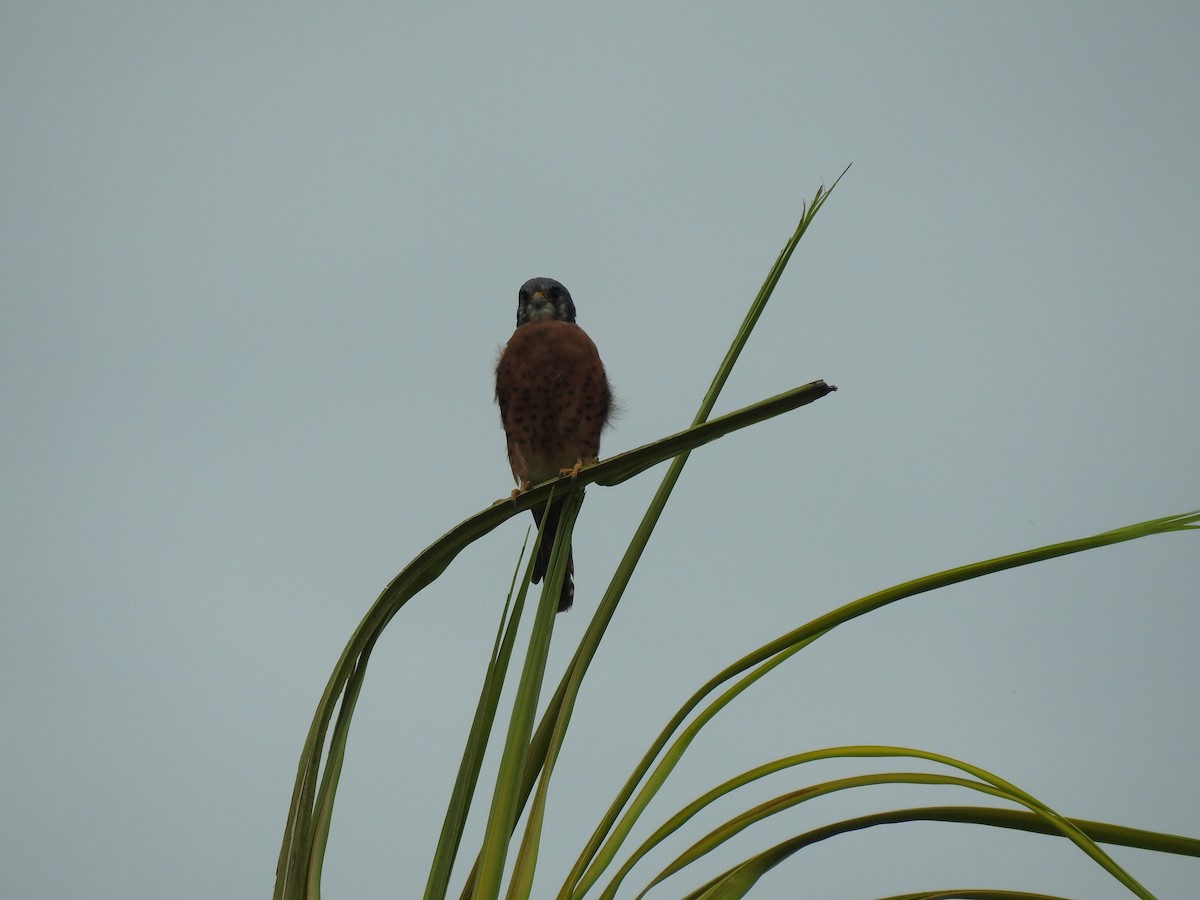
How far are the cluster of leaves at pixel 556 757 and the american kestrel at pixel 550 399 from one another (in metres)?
2.17

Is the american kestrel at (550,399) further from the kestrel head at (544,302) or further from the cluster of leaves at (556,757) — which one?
the cluster of leaves at (556,757)

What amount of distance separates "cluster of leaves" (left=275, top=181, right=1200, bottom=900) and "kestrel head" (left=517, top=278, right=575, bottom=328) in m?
2.61

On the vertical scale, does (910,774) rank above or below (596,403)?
below

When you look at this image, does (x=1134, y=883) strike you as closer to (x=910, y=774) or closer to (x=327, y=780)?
(x=910, y=774)

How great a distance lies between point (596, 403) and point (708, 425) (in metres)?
2.48

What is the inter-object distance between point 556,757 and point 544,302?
2800 millimetres

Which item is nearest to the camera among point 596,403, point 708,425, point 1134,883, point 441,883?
point 1134,883

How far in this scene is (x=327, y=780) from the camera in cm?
141

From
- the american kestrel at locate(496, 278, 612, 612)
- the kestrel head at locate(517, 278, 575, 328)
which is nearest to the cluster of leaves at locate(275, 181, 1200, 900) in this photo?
the american kestrel at locate(496, 278, 612, 612)

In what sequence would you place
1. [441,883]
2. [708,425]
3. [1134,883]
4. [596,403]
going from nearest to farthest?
[1134,883]
[708,425]
[441,883]
[596,403]

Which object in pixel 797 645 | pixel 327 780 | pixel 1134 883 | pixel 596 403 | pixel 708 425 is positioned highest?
pixel 596 403

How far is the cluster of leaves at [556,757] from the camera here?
1287mm

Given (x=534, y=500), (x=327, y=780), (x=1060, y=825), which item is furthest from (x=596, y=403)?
(x=1060, y=825)

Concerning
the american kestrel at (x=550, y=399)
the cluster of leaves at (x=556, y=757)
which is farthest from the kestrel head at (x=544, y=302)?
the cluster of leaves at (x=556, y=757)
